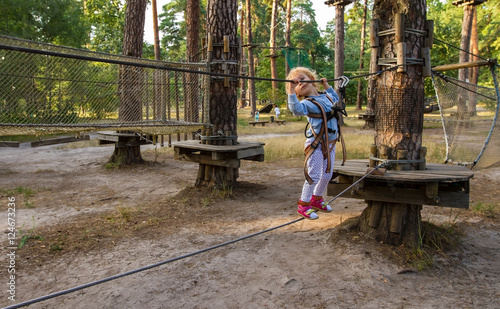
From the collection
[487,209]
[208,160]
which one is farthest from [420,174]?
[208,160]

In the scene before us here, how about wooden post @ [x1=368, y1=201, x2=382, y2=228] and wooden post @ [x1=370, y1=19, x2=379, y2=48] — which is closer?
wooden post @ [x1=370, y1=19, x2=379, y2=48]

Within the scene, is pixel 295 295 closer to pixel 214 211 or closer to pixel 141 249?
pixel 141 249

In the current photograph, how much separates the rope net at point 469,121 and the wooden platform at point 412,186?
5.60 ft

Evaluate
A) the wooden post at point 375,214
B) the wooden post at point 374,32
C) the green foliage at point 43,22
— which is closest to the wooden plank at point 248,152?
the wooden post at point 375,214

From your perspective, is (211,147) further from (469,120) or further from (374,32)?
(469,120)

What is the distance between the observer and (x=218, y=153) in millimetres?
7598

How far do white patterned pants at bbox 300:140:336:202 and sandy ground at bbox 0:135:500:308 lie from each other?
3.30ft

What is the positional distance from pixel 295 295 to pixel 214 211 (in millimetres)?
3246

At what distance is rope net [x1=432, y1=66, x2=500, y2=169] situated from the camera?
6375 mm

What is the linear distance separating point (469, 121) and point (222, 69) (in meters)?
4.66

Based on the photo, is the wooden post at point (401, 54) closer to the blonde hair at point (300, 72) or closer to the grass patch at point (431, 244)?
the blonde hair at point (300, 72)

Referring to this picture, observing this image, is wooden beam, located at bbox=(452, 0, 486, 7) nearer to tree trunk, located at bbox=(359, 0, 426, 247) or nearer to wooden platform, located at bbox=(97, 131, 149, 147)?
tree trunk, located at bbox=(359, 0, 426, 247)

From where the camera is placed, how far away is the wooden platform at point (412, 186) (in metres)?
4.38

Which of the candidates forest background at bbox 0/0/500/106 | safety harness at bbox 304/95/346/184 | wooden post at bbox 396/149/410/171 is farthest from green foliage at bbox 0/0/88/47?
wooden post at bbox 396/149/410/171
